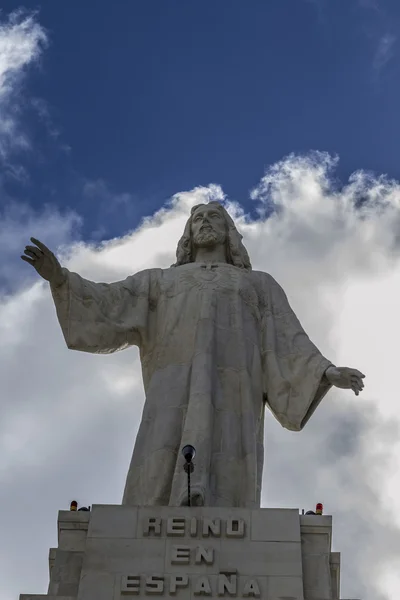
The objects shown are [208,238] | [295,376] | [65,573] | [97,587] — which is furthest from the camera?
[208,238]

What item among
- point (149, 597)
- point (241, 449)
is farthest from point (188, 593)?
point (241, 449)

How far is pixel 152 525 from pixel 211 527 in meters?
0.85

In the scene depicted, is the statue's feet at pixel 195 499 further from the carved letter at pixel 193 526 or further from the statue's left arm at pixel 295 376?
the statue's left arm at pixel 295 376

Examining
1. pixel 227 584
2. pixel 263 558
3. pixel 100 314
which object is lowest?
pixel 227 584

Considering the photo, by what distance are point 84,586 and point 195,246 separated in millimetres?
8837

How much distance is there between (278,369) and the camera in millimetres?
22828

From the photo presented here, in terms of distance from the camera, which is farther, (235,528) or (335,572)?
(335,572)

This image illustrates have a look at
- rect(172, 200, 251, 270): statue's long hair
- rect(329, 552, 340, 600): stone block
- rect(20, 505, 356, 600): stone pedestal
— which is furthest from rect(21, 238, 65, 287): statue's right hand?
rect(329, 552, 340, 600): stone block

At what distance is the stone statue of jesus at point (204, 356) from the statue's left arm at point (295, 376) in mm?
22

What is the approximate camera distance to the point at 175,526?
1892 cm

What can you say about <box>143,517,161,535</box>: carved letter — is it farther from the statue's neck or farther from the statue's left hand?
the statue's neck

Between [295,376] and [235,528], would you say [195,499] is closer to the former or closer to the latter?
[235,528]

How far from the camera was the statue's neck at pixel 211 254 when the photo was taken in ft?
82.4

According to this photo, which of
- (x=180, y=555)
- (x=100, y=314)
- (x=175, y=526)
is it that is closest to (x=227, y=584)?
(x=180, y=555)
